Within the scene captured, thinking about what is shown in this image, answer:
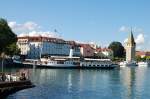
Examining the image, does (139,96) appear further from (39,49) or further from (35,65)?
(39,49)

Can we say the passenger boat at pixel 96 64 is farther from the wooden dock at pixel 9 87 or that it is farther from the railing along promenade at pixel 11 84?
the wooden dock at pixel 9 87

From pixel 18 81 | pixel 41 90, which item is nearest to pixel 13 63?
pixel 41 90

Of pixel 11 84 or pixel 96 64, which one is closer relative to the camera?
pixel 11 84

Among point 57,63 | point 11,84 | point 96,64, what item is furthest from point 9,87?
point 96,64

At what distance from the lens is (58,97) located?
152 feet

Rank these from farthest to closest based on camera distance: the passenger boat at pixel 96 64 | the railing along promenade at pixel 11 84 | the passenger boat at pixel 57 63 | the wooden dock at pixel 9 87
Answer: the passenger boat at pixel 96 64
the passenger boat at pixel 57 63
the railing along promenade at pixel 11 84
the wooden dock at pixel 9 87

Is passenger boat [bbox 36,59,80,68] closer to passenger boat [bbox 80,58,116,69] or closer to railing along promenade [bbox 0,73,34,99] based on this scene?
passenger boat [bbox 80,58,116,69]

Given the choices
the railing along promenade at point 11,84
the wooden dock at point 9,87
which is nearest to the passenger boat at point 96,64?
the railing along promenade at point 11,84

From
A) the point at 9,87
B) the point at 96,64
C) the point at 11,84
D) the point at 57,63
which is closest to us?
the point at 9,87

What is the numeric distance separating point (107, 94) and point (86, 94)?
3.32 m

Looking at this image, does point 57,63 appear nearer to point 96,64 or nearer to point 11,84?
point 96,64

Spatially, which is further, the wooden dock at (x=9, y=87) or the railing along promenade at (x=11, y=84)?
the railing along promenade at (x=11, y=84)

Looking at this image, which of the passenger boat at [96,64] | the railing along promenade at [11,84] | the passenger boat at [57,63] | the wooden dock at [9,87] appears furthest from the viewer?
the passenger boat at [96,64]

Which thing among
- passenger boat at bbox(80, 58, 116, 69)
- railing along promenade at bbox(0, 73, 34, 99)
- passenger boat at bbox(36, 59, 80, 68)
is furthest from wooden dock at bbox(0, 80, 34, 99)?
passenger boat at bbox(80, 58, 116, 69)
